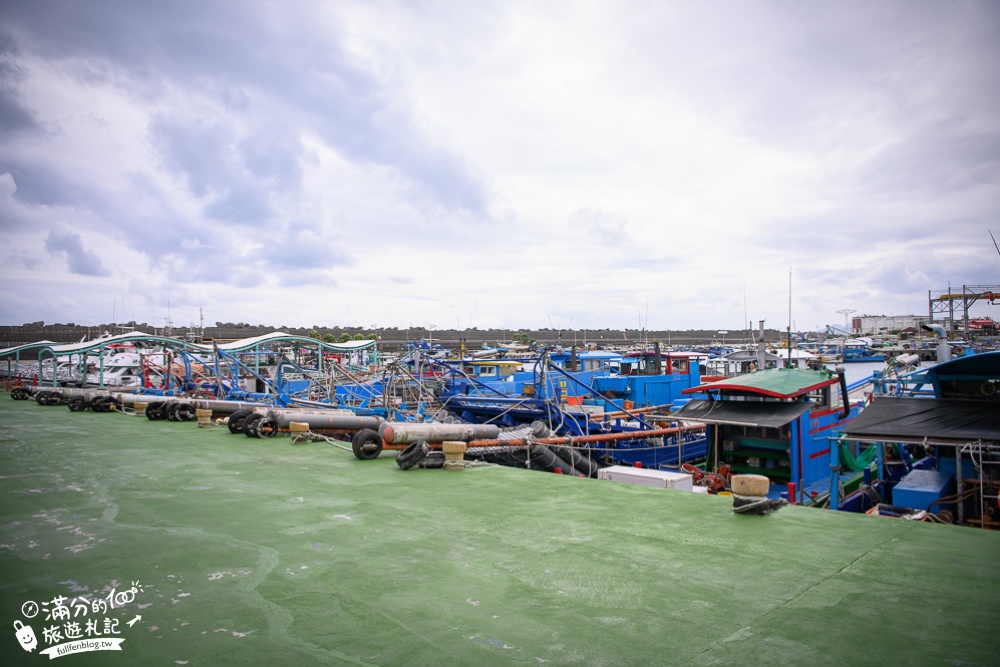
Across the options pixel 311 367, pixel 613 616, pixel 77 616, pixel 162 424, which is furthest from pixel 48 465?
pixel 311 367

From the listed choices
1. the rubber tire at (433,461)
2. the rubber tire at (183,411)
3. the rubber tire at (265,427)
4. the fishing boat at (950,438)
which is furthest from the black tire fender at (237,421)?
the fishing boat at (950,438)

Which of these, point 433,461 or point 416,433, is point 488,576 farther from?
point 416,433

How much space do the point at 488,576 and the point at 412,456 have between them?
5209 millimetres

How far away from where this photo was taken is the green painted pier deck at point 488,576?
13.1 ft

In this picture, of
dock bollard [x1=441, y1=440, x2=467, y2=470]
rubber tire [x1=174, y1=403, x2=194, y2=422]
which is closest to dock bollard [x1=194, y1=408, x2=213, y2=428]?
rubber tire [x1=174, y1=403, x2=194, y2=422]

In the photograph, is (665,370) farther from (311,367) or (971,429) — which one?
(311,367)

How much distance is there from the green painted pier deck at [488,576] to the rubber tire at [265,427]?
525cm

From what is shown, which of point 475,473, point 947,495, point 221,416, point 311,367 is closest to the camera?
point 947,495

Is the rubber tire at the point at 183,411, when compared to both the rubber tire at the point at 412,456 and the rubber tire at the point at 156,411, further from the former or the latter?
the rubber tire at the point at 412,456

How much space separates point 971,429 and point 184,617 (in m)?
9.64

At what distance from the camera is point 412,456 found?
10336 millimetres

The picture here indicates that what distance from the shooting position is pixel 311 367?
36906 millimetres

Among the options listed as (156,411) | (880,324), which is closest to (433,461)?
(156,411)

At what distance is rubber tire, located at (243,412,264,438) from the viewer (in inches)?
568
